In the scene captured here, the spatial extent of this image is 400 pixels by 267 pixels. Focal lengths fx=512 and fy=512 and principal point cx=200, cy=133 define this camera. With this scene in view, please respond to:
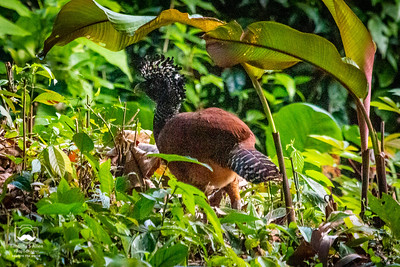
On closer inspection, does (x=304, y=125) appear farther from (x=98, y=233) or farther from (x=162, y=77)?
(x=98, y=233)

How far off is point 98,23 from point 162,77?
208 mm

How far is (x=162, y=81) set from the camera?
117 cm

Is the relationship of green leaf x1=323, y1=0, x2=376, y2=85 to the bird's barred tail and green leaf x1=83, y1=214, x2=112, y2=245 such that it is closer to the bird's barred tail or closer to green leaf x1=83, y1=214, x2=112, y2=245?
the bird's barred tail

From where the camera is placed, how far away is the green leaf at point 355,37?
104 centimetres

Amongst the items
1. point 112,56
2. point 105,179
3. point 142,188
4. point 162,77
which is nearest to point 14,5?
point 112,56

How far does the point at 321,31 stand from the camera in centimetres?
270

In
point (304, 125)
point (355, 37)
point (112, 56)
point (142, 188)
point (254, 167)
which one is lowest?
point (304, 125)

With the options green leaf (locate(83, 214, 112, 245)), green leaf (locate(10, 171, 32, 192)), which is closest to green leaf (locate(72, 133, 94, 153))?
green leaf (locate(10, 171, 32, 192))

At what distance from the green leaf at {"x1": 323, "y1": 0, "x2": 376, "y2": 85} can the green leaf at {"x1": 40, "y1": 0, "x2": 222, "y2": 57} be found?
0.25 meters

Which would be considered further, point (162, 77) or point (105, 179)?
point (162, 77)

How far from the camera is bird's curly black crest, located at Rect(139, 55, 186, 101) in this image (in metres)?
1.17

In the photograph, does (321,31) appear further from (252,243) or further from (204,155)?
(252,243)

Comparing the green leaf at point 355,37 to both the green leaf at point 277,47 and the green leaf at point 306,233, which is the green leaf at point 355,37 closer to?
the green leaf at point 277,47

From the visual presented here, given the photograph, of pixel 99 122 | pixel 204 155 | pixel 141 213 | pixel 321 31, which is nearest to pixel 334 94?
pixel 321 31
